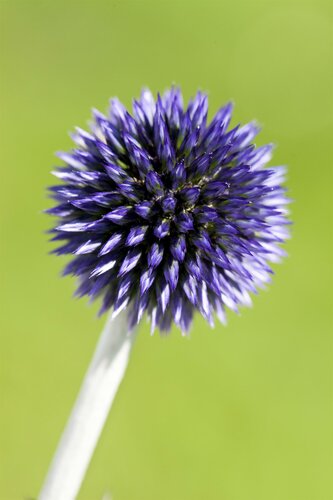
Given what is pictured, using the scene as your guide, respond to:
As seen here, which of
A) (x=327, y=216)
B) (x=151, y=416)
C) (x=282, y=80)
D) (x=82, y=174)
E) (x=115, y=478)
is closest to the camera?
(x=82, y=174)

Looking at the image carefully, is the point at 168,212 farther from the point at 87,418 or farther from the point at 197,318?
the point at 197,318

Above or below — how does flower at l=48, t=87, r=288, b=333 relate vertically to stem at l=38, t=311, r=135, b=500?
above

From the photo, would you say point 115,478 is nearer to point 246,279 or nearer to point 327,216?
point 246,279

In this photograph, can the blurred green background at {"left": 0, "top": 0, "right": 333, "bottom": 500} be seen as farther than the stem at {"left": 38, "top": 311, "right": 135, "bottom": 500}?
Yes

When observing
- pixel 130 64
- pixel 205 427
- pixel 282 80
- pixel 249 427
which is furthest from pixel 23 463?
pixel 282 80

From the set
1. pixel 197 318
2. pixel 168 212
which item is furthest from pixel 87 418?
pixel 197 318
